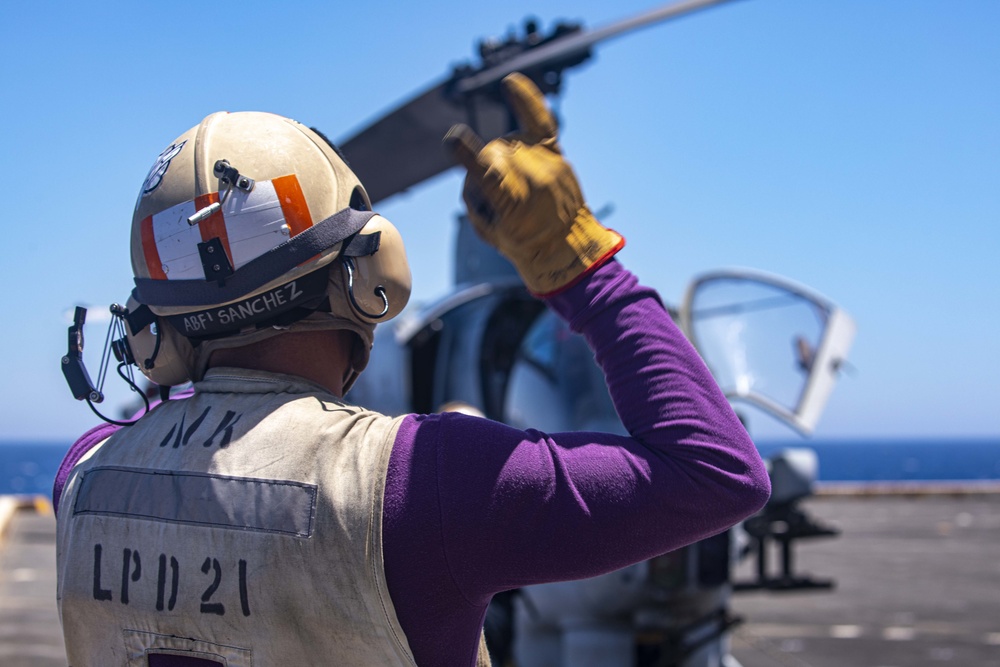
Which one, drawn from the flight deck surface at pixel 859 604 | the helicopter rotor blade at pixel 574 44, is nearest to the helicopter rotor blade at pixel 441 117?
the helicopter rotor blade at pixel 574 44

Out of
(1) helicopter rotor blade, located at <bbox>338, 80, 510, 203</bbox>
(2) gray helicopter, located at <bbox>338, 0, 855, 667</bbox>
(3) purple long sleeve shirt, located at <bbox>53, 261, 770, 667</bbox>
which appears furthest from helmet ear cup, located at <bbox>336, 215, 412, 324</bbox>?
(1) helicopter rotor blade, located at <bbox>338, 80, 510, 203</bbox>

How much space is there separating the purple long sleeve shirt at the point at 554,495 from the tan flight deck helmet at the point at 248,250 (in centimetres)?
31

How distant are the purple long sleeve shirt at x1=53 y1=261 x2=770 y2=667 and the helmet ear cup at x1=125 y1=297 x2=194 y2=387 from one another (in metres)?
0.51

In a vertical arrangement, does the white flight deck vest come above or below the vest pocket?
above

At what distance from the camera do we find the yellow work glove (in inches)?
51.6

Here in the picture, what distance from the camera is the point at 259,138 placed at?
155cm

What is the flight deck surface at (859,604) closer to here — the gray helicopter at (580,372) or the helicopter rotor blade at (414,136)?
the gray helicopter at (580,372)

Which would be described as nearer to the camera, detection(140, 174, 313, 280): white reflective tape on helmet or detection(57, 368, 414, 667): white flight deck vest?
detection(57, 368, 414, 667): white flight deck vest

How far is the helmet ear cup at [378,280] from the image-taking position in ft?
4.81

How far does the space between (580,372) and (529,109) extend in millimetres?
3848

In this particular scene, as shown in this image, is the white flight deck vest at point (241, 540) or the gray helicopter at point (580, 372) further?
the gray helicopter at point (580, 372)

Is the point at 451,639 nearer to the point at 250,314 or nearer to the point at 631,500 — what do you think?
the point at 631,500

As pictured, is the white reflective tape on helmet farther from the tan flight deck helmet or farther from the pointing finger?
the pointing finger

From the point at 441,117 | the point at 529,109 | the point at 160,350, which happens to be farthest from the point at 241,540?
the point at 441,117
